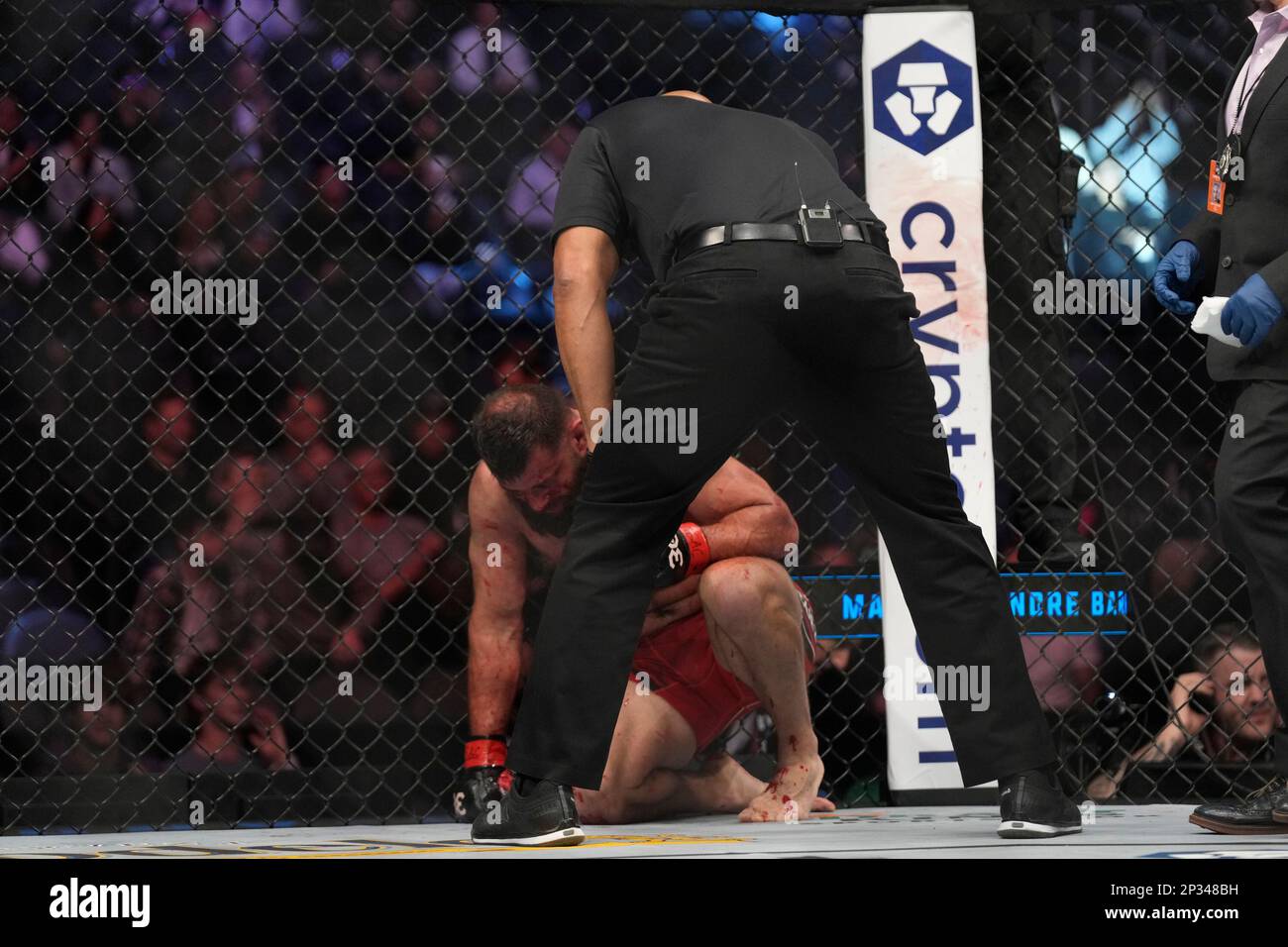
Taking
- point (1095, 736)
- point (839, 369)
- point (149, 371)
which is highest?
point (149, 371)

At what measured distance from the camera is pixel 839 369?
164 centimetres

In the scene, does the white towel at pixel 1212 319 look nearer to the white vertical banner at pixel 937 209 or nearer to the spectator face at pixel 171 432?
the white vertical banner at pixel 937 209

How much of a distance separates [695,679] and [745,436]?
67cm

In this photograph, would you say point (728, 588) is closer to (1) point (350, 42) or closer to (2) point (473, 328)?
(2) point (473, 328)

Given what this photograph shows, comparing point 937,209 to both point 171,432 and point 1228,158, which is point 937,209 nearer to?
point 1228,158

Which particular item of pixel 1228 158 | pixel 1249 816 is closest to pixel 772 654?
pixel 1249 816

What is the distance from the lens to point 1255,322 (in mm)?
1708

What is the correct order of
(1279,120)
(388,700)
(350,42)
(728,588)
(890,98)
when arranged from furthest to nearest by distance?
(350,42) < (388,700) < (890,98) < (728,588) < (1279,120)

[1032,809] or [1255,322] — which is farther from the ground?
[1255,322]

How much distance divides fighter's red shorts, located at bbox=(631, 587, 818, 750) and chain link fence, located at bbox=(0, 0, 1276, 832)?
43 cm

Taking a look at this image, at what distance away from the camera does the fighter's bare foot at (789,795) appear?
A: 2.07 m

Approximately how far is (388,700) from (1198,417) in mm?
1855

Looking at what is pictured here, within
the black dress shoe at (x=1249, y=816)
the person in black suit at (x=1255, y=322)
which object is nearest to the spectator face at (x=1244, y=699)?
the person in black suit at (x=1255, y=322)

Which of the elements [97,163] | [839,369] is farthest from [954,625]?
[97,163]
